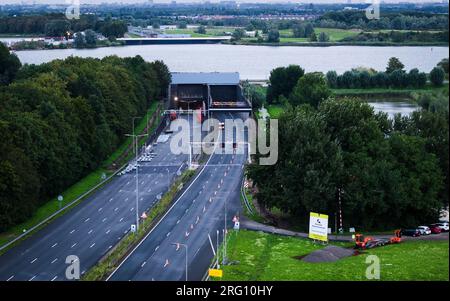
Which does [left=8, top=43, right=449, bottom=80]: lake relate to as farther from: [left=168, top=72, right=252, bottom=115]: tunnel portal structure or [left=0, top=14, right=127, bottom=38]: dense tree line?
[left=168, top=72, right=252, bottom=115]: tunnel portal structure

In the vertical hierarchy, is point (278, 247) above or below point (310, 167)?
below

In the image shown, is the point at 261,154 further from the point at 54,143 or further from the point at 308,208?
the point at 54,143

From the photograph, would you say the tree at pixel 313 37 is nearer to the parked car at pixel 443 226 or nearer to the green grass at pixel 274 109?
the green grass at pixel 274 109

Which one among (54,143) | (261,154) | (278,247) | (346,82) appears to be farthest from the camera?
(346,82)

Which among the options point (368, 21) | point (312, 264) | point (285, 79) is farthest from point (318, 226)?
point (368, 21)

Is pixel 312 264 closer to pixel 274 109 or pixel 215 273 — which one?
pixel 215 273

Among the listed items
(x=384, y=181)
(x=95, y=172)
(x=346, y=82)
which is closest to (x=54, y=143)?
(x=95, y=172)
